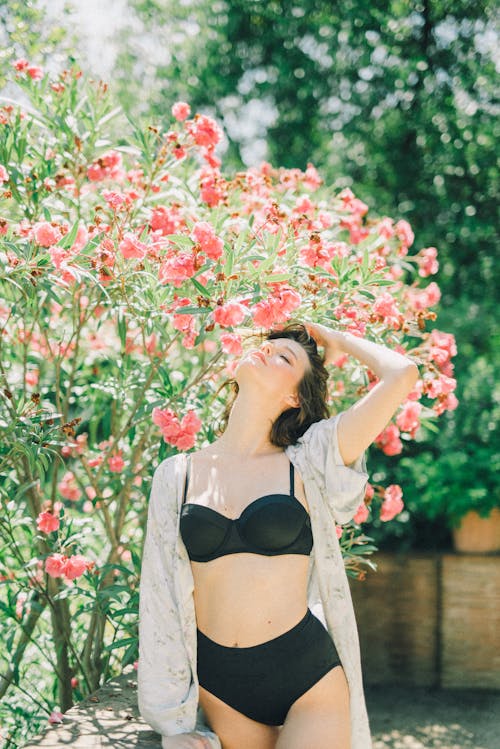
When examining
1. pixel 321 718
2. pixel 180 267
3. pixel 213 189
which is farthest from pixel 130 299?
pixel 321 718

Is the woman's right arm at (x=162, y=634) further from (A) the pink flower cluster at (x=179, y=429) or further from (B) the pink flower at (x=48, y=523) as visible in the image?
(B) the pink flower at (x=48, y=523)

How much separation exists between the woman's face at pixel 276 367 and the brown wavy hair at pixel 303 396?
2 centimetres

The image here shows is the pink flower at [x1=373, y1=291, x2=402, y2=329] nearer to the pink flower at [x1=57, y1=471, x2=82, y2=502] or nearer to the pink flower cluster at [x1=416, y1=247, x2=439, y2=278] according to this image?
the pink flower cluster at [x1=416, y1=247, x2=439, y2=278]

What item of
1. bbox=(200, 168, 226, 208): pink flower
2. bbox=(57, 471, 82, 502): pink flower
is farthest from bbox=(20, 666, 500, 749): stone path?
bbox=(200, 168, 226, 208): pink flower

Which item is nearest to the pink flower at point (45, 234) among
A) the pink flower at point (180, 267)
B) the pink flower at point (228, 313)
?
the pink flower at point (180, 267)

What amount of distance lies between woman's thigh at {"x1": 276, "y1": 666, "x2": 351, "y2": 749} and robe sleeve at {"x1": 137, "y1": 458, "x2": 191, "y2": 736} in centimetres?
28

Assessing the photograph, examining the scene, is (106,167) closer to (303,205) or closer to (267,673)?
(303,205)

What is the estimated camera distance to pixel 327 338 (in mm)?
2270

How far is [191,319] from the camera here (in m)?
2.34

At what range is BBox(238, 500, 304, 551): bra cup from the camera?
2008 mm

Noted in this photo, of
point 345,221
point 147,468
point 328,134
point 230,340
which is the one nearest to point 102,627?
point 147,468

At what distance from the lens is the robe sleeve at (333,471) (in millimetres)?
2086

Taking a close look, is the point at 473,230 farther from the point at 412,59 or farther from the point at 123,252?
the point at 123,252

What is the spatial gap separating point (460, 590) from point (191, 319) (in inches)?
93.2
